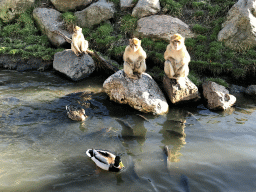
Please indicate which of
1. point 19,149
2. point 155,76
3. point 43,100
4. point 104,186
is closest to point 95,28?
point 155,76

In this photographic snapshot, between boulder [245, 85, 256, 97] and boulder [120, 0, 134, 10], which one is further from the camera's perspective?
boulder [120, 0, 134, 10]

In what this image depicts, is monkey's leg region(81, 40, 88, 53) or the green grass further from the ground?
monkey's leg region(81, 40, 88, 53)

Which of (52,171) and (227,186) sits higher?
(227,186)

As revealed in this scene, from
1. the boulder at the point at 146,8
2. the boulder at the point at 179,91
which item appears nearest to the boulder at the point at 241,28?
the boulder at the point at 146,8

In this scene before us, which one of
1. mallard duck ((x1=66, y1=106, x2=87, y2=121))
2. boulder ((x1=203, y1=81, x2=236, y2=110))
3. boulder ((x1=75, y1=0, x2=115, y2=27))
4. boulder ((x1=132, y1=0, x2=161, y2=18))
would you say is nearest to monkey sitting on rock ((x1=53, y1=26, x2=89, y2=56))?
boulder ((x1=75, y1=0, x2=115, y2=27))

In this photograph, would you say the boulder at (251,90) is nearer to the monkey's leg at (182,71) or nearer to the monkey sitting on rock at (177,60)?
the monkey sitting on rock at (177,60)

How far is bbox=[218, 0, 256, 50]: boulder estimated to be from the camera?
32.7 feet

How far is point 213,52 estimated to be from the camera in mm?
9969

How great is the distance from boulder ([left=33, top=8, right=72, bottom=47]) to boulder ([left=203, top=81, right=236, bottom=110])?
25.4 ft

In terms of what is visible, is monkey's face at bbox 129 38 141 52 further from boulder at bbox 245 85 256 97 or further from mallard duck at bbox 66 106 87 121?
boulder at bbox 245 85 256 97

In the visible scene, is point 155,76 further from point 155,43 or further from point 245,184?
point 245,184

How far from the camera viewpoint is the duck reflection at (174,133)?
18.3 feet

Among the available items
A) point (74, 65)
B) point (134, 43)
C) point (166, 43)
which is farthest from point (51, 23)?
point (134, 43)

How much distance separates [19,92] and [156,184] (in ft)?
21.4
